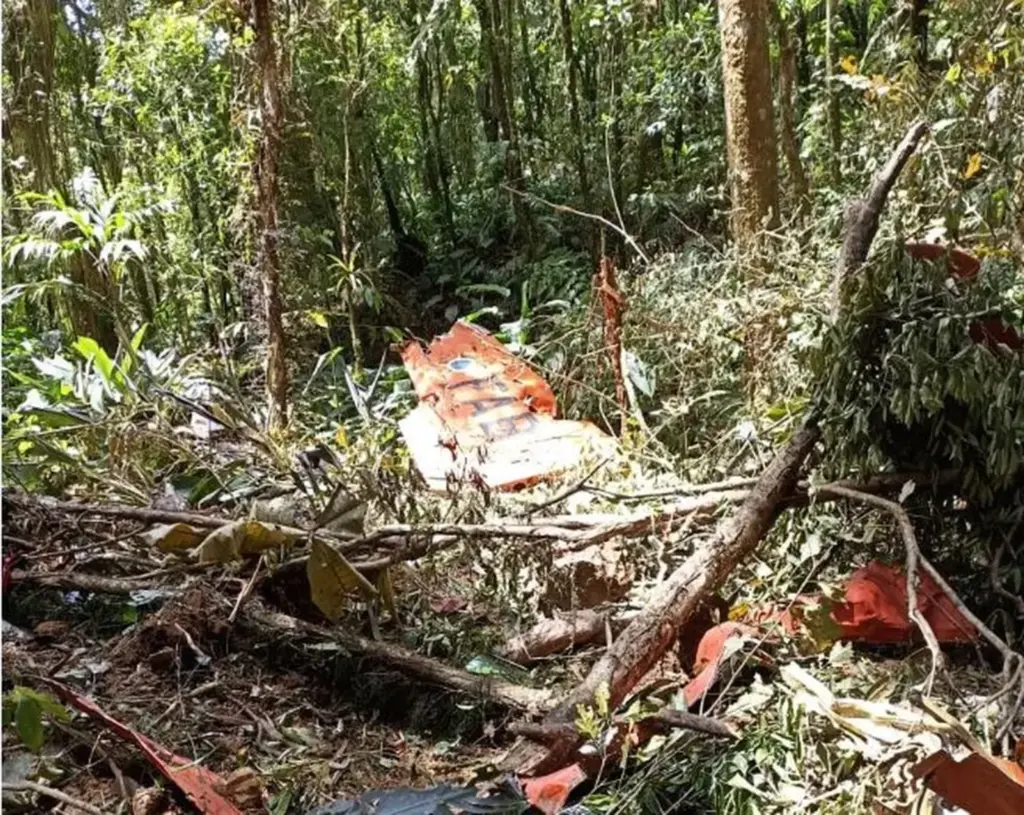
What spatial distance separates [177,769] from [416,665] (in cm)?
62

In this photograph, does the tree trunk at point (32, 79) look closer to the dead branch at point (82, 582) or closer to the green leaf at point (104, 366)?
the green leaf at point (104, 366)

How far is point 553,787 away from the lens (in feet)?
5.85

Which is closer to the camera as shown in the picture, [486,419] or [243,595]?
[243,595]

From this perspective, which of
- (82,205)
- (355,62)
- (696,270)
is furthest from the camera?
(355,62)

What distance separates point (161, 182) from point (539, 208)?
3.09m

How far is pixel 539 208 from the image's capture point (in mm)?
8492

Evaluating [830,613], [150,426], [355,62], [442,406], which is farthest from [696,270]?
[355,62]

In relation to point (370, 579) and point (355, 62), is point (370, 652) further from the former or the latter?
point (355, 62)

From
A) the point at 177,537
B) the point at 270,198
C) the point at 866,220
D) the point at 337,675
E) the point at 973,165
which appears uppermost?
the point at 270,198

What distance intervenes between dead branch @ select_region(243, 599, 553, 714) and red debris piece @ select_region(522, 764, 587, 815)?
0.33m

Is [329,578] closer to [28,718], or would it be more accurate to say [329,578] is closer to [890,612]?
[28,718]

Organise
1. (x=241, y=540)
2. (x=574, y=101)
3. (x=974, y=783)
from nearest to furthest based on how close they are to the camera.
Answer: (x=974, y=783) < (x=241, y=540) < (x=574, y=101)

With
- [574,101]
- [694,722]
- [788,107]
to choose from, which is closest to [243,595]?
[694,722]

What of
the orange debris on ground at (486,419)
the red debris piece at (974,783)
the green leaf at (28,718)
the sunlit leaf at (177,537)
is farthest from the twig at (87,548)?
the red debris piece at (974,783)
